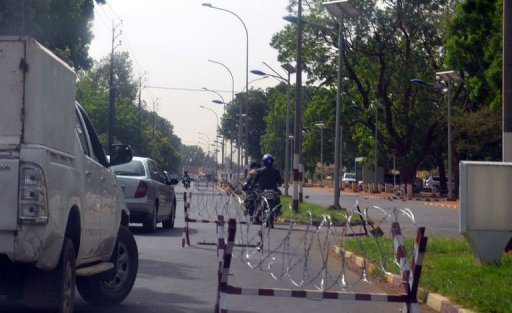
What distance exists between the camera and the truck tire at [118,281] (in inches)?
421

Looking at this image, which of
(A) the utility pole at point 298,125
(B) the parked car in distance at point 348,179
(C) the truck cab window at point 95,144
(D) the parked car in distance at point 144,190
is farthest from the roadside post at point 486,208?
(B) the parked car in distance at point 348,179

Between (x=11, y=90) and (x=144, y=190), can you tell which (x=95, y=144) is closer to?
(x=11, y=90)

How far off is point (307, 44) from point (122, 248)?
46.3 meters

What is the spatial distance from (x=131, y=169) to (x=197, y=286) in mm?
9480

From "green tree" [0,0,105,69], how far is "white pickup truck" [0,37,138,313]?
9120mm

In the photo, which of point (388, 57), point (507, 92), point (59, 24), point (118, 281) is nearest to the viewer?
point (118, 281)

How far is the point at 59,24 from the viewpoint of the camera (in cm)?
2327

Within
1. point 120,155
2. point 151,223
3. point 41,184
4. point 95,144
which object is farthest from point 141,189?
point 41,184

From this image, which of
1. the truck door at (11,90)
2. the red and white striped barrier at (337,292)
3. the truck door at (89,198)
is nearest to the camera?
the truck door at (11,90)

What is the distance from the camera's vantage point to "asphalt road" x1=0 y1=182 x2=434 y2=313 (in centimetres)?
1097

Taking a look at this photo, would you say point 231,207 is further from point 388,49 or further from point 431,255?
point 388,49

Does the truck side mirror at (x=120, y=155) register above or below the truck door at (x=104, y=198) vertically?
above

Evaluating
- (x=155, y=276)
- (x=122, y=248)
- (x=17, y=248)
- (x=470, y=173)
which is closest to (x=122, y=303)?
(x=122, y=248)

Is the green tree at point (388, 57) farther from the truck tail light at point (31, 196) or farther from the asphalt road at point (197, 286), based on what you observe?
the truck tail light at point (31, 196)
